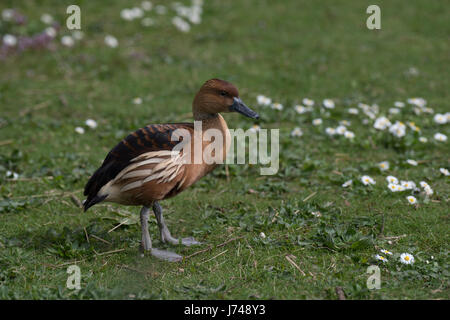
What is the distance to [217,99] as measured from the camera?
5.04 m

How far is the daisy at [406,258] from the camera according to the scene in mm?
4484

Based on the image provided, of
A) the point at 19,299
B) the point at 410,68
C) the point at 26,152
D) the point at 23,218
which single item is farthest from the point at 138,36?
the point at 19,299

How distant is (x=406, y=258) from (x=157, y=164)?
2.22 meters

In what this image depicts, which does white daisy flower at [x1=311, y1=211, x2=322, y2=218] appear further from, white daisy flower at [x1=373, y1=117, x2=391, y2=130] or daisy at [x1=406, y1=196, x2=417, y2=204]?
white daisy flower at [x1=373, y1=117, x2=391, y2=130]

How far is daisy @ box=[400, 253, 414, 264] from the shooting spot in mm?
4484

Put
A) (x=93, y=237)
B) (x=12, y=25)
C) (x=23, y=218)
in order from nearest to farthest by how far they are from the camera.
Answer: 1. (x=93, y=237)
2. (x=23, y=218)
3. (x=12, y=25)

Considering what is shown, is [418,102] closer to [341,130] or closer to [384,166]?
[341,130]

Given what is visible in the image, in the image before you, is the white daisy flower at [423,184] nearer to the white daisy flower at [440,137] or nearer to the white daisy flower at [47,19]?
the white daisy flower at [440,137]

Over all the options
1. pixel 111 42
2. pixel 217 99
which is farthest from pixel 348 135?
pixel 111 42

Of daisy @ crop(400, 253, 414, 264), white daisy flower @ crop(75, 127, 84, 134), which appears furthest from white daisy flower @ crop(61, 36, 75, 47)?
daisy @ crop(400, 253, 414, 264)

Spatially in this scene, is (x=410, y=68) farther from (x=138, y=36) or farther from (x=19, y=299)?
(x=19, y=299)

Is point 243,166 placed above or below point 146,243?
above
